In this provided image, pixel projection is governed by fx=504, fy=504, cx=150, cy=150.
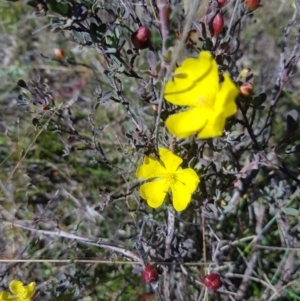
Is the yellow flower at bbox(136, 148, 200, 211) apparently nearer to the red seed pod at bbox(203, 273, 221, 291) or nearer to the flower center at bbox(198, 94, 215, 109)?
the flower center at bbox(198, 94, 215, 109)

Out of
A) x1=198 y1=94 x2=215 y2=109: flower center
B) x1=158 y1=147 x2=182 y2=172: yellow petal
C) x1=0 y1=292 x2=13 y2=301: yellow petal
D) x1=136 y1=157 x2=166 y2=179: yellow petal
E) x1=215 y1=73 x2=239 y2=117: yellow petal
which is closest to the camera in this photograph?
x1=215 y1=73 x2=239 y2=117: yellow petal

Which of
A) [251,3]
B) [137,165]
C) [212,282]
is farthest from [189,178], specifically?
[137,165]

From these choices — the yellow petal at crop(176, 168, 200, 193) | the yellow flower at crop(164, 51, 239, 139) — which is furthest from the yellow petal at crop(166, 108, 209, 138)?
the yellow petal at crop(176, 168, 200, 193)

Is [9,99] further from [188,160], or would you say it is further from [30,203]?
[188,160]

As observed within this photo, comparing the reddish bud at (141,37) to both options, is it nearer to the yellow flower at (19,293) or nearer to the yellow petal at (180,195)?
the yellow petal at (180,195)

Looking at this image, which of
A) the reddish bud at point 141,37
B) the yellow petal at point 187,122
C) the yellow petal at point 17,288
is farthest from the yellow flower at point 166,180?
the yellow petal at point 17,288

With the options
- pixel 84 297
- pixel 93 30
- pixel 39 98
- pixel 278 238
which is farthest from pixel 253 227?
pixel 93 30
